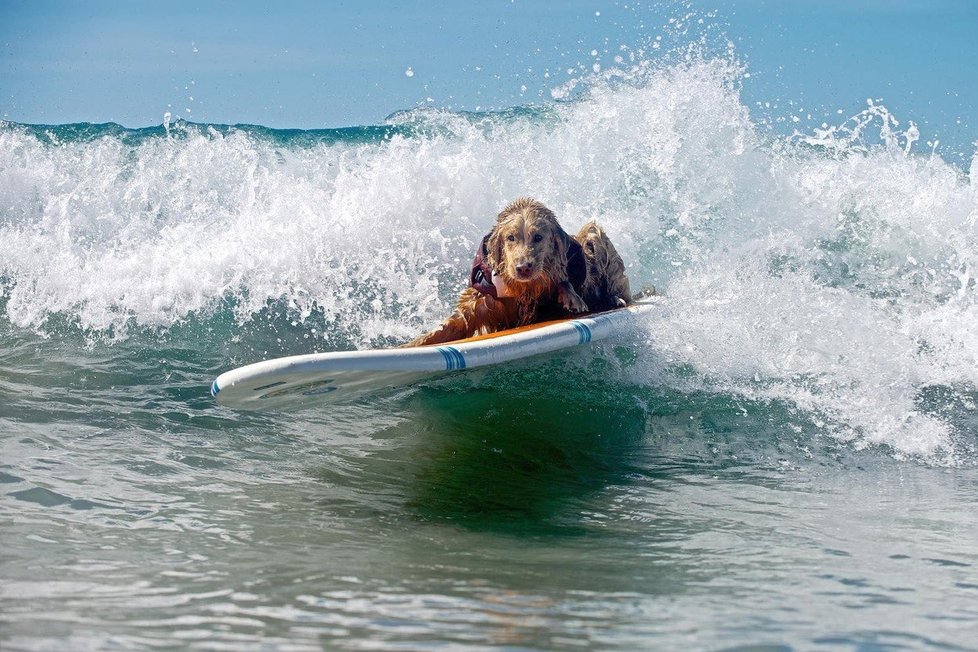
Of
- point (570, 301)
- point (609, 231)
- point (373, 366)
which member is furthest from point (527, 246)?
point (609, 231)

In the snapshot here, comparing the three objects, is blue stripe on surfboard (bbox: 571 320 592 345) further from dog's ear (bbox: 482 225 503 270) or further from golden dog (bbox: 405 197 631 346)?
dog's ear (bbox: 482 225 503 270)

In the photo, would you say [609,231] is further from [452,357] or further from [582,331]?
[452,357]

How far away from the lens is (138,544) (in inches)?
149

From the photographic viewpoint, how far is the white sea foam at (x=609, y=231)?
7137 millimetres

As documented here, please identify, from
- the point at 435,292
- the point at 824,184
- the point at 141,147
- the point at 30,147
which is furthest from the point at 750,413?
the point at 30,147

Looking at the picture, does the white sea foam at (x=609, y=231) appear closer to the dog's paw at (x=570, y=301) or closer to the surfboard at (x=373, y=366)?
the dog's paw at (x=570, y=301)

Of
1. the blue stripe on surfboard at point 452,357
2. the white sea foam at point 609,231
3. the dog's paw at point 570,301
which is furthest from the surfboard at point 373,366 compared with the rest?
the white sea foam at point 609,231

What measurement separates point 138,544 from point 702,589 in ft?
6.71

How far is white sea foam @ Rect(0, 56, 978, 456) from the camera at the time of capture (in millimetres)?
7137

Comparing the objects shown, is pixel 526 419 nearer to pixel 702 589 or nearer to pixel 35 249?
pixel 702 589

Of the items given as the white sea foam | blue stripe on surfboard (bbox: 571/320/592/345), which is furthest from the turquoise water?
blue stripe on surfboard (bbox: 571/320/592/345)

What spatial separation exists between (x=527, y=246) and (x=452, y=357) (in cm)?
119

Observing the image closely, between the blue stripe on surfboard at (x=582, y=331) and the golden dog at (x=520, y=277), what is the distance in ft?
1.17

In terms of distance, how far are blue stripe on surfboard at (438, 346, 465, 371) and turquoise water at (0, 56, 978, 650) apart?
61 cm
